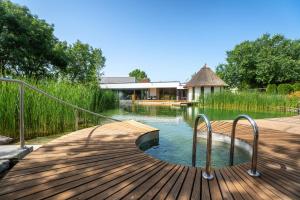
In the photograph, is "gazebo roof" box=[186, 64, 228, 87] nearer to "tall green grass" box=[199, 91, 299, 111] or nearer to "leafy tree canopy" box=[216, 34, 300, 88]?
"leafy tree canopy" box=[216, 34, 300, 88]

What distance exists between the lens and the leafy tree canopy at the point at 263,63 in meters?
27.4

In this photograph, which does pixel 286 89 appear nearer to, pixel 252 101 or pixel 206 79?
pixel 206 79

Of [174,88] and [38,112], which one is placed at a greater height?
[174,88]

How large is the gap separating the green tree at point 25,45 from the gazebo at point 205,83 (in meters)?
16.1

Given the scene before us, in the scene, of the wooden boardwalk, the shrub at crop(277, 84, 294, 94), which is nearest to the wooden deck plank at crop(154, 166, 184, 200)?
the wooden boardwalk

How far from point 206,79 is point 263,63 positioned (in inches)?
321

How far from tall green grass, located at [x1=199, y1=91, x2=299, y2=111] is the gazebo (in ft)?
25.7

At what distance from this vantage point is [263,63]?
2822cm

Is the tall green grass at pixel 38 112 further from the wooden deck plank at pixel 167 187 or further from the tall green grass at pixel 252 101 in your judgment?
the tall green grass at pixel 252 101

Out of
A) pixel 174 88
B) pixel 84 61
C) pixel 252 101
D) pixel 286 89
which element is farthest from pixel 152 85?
pixel 252 101

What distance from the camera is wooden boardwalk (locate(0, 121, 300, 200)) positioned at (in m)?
1.88

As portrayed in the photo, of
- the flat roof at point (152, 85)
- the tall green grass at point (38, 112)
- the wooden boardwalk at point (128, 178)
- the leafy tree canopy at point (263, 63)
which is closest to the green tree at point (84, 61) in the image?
the flat roof at point (152, 85)

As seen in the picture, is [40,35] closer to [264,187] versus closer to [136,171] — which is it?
[136,171]

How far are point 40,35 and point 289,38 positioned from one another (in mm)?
34092
